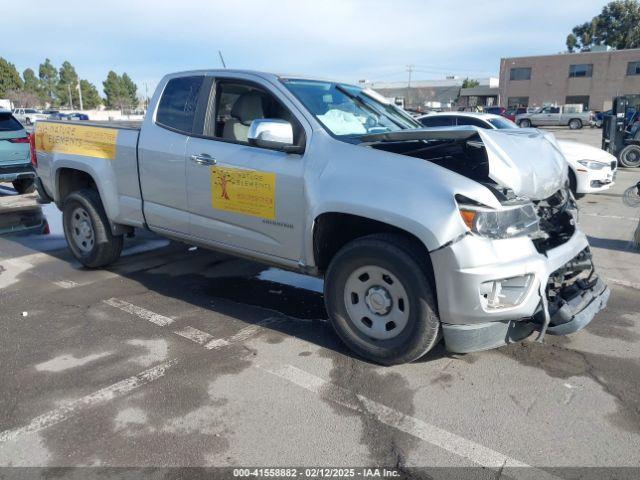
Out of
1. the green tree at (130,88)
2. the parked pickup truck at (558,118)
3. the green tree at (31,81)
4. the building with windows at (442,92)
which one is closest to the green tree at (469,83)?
the building with windows at (442,92)

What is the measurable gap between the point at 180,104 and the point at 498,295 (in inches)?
128

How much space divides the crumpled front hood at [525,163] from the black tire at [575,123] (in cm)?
4150

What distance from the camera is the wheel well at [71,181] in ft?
19.4

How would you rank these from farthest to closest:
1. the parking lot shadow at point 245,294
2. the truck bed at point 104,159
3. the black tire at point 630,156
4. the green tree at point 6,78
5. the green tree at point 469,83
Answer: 1. the green tree at point 469,83
2. the green tree at point 6,78
3. the black tire at point 630,156
4. the truck bed at point 104,159
5. the parking lot shadow at point 245,294

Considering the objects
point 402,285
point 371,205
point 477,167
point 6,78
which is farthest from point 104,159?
point 6,78

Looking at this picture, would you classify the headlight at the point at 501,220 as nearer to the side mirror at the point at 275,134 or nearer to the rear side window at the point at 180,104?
the side mirror at the point at 275,134

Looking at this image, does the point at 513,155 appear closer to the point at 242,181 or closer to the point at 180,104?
the point at 242,181

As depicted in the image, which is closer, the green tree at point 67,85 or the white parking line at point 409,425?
the white parking line at point 409,425

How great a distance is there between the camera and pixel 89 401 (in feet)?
10.7

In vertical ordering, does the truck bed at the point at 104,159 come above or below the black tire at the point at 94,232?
above

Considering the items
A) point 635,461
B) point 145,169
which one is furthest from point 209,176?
point 635,461

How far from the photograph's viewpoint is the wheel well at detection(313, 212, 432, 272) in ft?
12.1

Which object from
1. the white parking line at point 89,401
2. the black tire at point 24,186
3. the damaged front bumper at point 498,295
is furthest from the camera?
the black tire at point 24,186

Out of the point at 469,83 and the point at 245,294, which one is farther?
the point at 469,83
